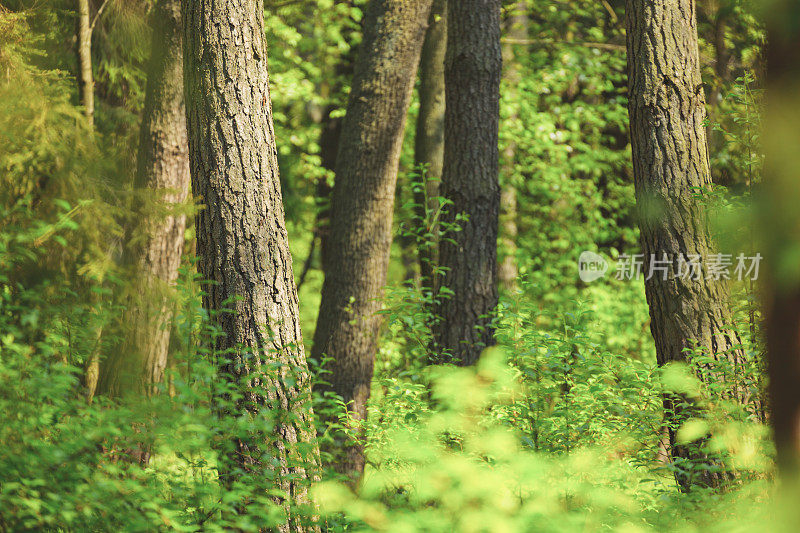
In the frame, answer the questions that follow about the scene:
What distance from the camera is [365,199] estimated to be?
774cm

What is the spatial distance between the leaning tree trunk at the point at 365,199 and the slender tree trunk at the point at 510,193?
17.5 ft

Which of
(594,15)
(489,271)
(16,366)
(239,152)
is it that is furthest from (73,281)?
(594,15)

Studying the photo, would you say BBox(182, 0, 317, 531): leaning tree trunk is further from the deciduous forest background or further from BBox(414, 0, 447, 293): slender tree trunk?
BBox(414, 0, 447, 293): slender tree trunk

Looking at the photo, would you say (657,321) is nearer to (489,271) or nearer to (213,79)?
(489,271)

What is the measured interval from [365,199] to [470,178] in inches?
53.4

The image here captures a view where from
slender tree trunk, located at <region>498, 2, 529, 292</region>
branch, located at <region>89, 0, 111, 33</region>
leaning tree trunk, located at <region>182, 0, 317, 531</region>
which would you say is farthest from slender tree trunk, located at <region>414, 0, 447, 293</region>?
leaning tree trunk, located at <region>182, 0, 317, 531</region>

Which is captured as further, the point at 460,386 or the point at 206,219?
the point at 206,219

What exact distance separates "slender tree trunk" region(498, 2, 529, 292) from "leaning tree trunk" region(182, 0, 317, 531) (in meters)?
8.62

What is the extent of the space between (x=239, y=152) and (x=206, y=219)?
1.67 feet

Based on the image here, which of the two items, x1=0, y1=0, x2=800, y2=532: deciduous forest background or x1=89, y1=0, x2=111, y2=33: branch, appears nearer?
x1=0, y1=0, x2=800, y2=532: deciduous forest background

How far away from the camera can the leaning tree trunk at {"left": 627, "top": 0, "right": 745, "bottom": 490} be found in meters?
5.36

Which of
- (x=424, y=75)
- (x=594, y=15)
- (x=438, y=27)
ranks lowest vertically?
(x=424, y=75)

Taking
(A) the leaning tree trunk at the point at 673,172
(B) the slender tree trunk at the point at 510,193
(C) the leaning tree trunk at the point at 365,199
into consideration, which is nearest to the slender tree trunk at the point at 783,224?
(A) the leaning tree trunk at the point at 673,172

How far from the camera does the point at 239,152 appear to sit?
4551mm
